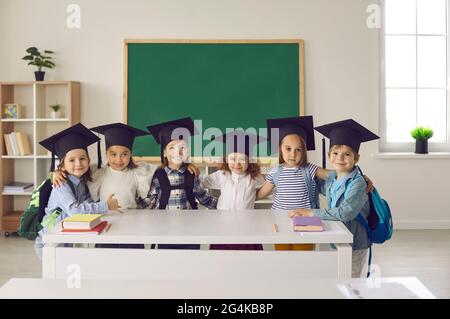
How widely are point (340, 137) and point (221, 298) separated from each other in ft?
6.09

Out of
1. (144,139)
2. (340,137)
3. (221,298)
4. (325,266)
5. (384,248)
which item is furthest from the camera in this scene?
(144,139)

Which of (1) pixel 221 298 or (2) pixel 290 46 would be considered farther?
(2) pixel 290 46

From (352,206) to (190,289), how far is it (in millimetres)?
1507

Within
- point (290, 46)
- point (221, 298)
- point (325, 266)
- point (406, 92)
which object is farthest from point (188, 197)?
point (406, 92)

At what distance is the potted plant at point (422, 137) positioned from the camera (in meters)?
6.30

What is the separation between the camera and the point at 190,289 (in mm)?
1853

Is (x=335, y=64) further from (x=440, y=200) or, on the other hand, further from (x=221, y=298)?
(x=221, y=298)

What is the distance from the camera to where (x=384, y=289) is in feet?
5.94

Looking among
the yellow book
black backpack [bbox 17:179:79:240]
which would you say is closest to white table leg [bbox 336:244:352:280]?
black backpack [bbox 17:179:79:240]

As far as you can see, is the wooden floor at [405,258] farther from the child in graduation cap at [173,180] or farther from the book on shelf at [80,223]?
the book on shelf at [80,223]

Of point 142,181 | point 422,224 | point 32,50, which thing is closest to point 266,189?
point 142,181

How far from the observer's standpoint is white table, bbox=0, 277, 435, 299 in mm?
1782

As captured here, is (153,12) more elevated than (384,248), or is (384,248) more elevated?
(153,12)

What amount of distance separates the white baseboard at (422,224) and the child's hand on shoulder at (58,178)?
4.02 m
